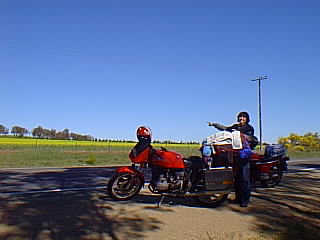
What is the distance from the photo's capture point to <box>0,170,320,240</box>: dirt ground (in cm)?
509

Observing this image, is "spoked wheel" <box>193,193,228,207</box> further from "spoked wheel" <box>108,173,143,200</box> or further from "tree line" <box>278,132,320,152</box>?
"tree line" <box>278,132,320,152</box>

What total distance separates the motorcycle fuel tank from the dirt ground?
2.57ft

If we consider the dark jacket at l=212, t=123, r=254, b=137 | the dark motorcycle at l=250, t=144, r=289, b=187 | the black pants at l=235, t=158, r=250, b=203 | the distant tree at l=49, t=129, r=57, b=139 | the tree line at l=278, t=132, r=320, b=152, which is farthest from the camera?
the distant tree at l=49, t=129, r=57, b=139

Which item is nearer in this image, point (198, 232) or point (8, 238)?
point (8, 238)

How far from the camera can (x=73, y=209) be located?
661 centimetres

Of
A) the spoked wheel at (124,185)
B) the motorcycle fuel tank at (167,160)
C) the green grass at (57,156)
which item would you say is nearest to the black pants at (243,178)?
the motorcycle fuel tank at (167,160)

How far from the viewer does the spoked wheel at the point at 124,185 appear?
7.14 meters

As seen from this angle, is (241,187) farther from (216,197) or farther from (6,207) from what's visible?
(6,207)

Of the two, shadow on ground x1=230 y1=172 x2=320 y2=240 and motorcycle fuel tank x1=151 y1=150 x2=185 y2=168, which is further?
motorcycle fuel tank x1=151 y1=150 x2=185 y2=168

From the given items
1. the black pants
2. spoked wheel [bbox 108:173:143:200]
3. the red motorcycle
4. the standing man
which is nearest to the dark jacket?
the standing man

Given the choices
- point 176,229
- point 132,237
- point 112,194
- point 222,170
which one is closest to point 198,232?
point 176,229

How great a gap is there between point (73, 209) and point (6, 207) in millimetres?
1280

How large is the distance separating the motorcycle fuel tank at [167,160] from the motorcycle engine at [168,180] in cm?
9

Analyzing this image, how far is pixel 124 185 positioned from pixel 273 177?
14.7 ft
